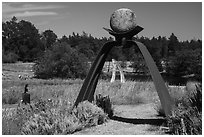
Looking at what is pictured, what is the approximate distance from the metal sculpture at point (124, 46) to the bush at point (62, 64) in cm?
2343

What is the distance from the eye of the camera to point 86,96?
824 cm

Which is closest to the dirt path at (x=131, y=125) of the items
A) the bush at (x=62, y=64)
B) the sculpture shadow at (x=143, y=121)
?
the sculpture shadow at (x=143, y=121)

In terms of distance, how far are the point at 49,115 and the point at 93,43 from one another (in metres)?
64.3

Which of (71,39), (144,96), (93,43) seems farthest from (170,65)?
(144,96)

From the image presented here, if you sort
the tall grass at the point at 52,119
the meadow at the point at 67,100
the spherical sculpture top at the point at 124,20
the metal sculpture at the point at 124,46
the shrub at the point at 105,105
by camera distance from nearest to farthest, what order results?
1. the tall grass at the point at 52,119
2. the meadow at the point at 67,100
3. the metal sculpture at the point at 124,46
4. the spherical sculpture top at the point at 124,20
5. the shrub at the point at 105,105

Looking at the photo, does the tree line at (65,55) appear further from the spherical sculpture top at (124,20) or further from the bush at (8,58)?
the spherical sculpture top at (124,20)

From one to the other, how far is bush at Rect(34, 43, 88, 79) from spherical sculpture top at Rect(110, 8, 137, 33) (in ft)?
78.8

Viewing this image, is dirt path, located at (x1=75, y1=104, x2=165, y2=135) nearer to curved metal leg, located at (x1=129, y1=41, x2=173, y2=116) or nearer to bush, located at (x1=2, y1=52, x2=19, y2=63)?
curved metal leg, located at (x1=129, y1=41, x2=173, y2=116)

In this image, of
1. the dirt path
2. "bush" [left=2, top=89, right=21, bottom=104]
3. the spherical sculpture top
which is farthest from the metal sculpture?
"bush" [left=2, top=89, right=21, bottom=104]

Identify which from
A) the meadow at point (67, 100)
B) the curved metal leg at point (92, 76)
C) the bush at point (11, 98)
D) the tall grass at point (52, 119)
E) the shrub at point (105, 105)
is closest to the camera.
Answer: the tall grass at point (52, 119)

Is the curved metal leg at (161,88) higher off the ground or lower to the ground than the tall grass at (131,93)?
higher

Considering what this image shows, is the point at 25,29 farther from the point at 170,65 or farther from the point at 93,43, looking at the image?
the point at 170,65

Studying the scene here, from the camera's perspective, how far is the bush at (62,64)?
3195 centimetres

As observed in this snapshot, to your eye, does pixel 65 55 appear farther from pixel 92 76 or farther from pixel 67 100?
pixel 92 76
